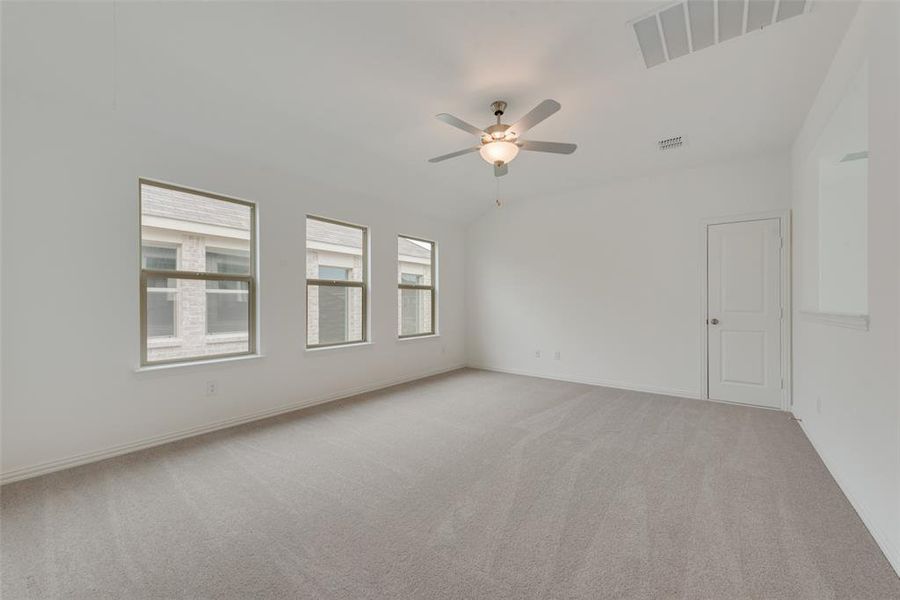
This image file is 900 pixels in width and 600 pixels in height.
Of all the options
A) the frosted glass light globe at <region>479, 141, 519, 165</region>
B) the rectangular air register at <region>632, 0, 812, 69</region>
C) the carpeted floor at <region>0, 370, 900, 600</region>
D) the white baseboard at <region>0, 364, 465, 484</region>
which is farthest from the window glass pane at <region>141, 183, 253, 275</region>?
the rectangular air register at <region>632, 0, 812, 69</region>

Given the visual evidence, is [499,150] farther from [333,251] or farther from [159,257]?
[159,257]

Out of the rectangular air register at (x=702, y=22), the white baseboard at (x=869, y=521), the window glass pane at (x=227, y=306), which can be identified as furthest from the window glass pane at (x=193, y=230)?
the white baseboard at (x=869, y=521)

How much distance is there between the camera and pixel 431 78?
2.66 meters

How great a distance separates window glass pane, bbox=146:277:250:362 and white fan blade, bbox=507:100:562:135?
115 inches

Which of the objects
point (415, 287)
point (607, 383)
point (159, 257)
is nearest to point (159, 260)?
point (159, 257)

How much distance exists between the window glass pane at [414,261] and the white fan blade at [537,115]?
116 inches

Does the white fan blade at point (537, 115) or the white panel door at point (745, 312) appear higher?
the white fan blade at point (537, 115)

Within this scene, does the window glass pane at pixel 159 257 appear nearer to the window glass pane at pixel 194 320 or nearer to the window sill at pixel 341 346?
the window glass pane at pixel 194 320

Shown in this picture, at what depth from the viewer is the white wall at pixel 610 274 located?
4371 mm

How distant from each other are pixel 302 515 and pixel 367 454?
2.71 feet

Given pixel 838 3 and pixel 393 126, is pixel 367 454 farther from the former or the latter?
pixel 838 3

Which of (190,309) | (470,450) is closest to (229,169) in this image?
(190,309)

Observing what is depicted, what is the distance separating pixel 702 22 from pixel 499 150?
1.36m

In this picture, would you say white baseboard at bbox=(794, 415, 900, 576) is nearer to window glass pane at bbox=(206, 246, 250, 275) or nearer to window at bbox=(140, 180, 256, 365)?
window at bbox=(140, 180, 256, 365)
